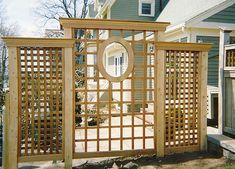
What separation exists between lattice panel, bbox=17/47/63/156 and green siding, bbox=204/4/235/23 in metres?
6.10

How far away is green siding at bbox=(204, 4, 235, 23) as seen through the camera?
9.15 metres

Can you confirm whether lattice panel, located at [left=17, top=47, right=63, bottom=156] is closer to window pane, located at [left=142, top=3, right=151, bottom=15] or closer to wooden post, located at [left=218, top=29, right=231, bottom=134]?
wooden post, located at [left=218, top=29, right=231, bottom=134]

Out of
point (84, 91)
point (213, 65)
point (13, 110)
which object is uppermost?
point (213, 65)

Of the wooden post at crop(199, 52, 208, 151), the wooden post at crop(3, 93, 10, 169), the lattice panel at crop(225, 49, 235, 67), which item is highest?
the lattice panel at crop(225, 49, 235, 67)

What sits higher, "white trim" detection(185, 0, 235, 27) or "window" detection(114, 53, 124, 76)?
→ "white trim" detection(185, 0, 235, 27)

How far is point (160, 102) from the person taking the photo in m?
5.38

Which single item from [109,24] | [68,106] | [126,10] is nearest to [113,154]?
[68,106]

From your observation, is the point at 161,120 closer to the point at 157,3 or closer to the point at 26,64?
the point at 26,64

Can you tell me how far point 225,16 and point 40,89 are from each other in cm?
718

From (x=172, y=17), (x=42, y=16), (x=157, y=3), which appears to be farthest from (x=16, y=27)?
(x=172, y=17)

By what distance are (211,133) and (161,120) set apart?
151cm

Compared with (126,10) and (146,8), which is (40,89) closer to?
(126,10)

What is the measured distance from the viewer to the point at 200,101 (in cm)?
561

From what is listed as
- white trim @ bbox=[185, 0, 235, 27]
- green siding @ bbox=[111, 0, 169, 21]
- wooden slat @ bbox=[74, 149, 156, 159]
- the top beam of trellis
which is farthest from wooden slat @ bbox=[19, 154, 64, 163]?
green siding @ bbox=[111, 0, 169, 21]
